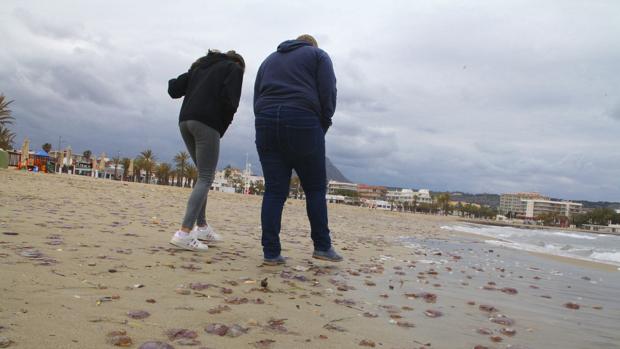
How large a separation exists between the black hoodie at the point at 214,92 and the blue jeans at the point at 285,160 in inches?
21.9

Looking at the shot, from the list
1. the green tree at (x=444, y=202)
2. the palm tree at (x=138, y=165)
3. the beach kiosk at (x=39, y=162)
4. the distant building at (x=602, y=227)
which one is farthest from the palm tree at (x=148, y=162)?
the distant building at (x=602, y=227)

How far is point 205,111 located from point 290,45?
3.79ft

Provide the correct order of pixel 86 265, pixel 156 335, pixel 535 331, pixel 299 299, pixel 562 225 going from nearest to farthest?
pixel 156 335 < pixel 535 331 < pixel 299 299 < pixel 86 265 < pixel 562 225

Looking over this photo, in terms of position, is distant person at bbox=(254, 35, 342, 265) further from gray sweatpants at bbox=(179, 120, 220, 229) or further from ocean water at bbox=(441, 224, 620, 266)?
ocean water at bbox=(441, 224, 620, 266)

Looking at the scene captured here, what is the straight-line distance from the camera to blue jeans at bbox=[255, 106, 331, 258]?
4070mm

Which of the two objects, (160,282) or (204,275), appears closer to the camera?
(160,282)

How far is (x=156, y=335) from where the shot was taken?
1921 millimetres

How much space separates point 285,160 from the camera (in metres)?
4.26

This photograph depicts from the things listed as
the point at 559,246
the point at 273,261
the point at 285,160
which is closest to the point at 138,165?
the point at 559,246

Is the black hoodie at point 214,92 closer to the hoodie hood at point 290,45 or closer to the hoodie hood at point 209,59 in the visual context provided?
the hoodie hood at point 209,59

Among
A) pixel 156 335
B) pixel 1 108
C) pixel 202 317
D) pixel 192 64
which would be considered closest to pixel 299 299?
pixel 202 317

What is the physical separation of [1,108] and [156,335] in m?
44.6

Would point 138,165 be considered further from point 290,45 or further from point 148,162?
point 290,45

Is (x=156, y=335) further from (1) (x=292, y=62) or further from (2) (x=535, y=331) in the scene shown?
(1) (x=292, y=62)
